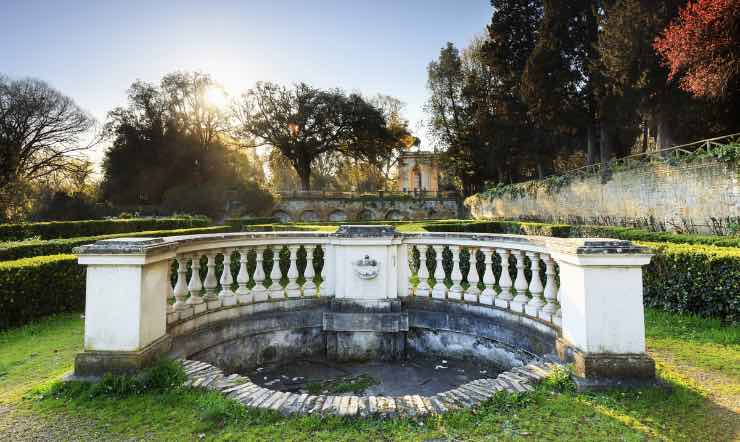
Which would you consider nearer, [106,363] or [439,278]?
[106,363]

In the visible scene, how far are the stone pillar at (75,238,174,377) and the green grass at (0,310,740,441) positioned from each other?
0.27 m

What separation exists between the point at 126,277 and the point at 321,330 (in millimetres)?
2348

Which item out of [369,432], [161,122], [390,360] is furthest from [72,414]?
[161,122]

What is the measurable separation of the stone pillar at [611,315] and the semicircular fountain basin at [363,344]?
49cm

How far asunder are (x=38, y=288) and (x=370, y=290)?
5061mm

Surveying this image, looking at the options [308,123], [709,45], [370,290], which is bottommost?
[370,290]

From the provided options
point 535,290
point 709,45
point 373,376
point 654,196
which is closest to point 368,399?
point 373,376

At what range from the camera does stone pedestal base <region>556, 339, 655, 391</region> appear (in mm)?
2830

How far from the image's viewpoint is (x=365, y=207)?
36750mm

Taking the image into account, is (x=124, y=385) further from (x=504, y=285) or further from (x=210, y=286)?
(x=504, y=285)

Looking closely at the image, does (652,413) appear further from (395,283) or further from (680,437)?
(395,283)

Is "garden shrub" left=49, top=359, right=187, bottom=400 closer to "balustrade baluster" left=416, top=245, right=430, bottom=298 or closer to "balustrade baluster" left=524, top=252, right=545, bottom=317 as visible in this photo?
"balustrade baluster" left=416, top=245, right=430, bottom=298

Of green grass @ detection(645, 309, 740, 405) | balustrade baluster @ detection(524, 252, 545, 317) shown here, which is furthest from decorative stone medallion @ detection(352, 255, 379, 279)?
green grass @ detection(645, 309, 740, 405)

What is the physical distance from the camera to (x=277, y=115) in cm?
3438
